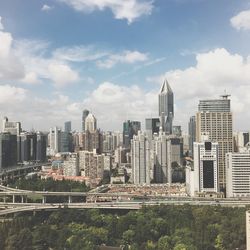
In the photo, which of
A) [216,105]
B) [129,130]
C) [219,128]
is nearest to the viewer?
[219,128]

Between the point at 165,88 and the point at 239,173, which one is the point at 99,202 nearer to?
the point at 239,173

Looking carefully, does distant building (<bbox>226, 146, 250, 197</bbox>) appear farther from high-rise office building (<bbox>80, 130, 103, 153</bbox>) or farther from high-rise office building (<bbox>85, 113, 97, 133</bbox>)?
high-rise office building (<bbox>85, 113, 97, 133</bbox>)

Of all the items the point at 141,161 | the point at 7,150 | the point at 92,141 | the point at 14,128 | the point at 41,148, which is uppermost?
the point at 14,128

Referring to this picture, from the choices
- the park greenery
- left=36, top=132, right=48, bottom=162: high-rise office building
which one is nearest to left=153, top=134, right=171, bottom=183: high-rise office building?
the park greenery

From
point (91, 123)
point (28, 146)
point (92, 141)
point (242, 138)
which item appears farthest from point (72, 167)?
point (91, 123)

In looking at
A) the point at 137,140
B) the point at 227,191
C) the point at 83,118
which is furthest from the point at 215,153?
the point at 83,118

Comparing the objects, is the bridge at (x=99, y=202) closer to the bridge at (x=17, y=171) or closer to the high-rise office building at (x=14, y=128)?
the bridge at (x=17, y=171)

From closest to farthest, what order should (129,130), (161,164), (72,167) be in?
(161,164) < (72,167) < (129,130)

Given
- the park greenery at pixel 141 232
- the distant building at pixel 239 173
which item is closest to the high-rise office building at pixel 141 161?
the distant building at pixel 239 173
